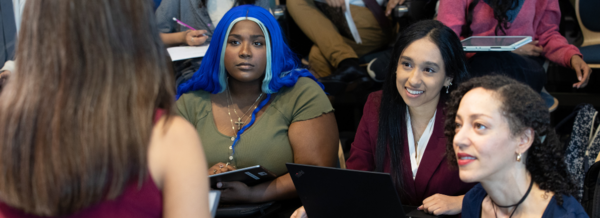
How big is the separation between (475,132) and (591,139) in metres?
1.15

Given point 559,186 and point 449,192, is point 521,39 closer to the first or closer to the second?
point 449,192

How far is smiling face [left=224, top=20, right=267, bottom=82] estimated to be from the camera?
6.98 feet

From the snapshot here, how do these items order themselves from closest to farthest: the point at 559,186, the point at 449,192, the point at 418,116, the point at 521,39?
the point at 559,186 < the point at 449,192 < the point at 418,116 < the point at 521,39

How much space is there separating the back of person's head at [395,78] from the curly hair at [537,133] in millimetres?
550

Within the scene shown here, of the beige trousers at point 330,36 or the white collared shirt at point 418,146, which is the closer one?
the white collared shirt at point 418,146

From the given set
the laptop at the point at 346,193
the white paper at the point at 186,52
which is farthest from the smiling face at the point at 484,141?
the white paper at the point at 186,52

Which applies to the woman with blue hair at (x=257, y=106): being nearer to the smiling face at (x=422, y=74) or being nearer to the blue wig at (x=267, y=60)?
the blue wig at (x=267, y=60)

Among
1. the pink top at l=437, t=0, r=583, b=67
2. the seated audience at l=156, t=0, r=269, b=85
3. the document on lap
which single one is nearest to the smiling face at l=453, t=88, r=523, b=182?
the document on lap

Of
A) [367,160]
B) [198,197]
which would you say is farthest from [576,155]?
[198,197]

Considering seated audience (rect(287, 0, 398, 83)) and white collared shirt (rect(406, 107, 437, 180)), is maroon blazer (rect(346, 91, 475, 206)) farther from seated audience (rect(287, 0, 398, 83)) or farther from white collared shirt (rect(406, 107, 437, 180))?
seated audience (rect(287, 0, 398, 83))

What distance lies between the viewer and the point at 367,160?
6.71 ft

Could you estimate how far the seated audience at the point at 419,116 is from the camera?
6.11 feet

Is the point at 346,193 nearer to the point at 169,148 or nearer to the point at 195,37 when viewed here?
the point at 169,148

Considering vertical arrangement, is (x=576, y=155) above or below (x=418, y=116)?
below
